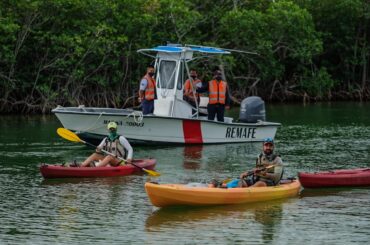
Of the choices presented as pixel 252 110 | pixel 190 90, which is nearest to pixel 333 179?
pixel 190 90

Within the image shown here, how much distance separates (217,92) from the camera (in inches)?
1184

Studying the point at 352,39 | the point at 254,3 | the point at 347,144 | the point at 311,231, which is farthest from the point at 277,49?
the point at 311,231

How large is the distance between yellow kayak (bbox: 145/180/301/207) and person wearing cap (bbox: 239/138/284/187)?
0.24 metres

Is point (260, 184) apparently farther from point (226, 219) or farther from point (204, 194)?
point (226, 219)

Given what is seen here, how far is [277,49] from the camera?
5166 centimetres

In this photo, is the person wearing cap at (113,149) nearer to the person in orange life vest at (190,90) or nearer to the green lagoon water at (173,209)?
the green lagoon water at (173,209)

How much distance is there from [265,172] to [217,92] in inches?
381

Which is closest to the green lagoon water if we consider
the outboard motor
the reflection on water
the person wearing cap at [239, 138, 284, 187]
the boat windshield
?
the reflection on water

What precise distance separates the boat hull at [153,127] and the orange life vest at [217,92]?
2.11 feet

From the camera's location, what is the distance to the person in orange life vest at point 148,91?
2965cm

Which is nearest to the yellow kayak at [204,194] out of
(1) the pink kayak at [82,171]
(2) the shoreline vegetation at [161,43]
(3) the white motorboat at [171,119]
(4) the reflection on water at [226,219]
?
(4) the reflection on water at [226,219]

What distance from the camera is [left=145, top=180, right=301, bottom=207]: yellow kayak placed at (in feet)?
63.0

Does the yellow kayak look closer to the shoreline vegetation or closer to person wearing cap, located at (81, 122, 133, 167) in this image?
person wearing cap, located at (81, 122, 133, 167)

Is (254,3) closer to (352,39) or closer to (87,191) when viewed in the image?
(352,39)
